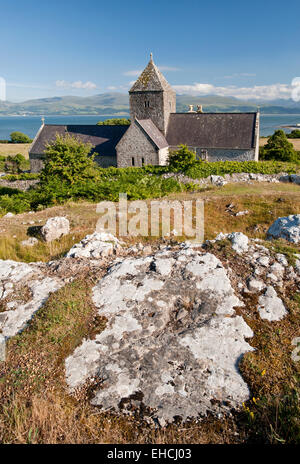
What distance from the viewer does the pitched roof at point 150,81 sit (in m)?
42.7

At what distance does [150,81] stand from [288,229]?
3978 centimetres

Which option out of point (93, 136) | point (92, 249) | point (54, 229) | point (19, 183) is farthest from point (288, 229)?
point (93, 136)

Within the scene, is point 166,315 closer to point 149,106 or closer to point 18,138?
point 149,106

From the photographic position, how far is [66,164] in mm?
22953

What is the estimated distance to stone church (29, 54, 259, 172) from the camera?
4047 centimetres

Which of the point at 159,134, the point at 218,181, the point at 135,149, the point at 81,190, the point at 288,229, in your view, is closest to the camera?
the point at 288,229

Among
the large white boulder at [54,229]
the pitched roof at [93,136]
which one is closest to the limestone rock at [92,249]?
the large white boulder at [54,229]

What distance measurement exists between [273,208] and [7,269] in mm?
16775

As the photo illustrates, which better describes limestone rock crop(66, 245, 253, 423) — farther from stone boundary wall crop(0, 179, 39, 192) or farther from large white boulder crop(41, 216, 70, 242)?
stone boundary wall crop(0, 179, 39, 192)

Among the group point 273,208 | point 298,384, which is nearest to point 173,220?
point 273,208

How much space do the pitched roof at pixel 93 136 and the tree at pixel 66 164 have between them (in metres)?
20.1

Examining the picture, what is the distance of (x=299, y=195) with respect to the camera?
21.3m

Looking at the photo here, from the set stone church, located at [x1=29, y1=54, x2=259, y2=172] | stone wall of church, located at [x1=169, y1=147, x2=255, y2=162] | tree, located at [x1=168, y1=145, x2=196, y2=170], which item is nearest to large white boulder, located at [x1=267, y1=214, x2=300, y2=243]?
tree, located at [x1=168, y1=145, x2=196, y2=170]
